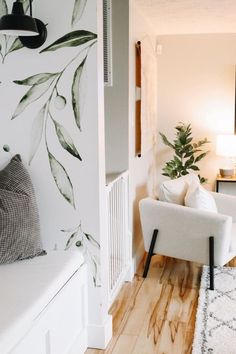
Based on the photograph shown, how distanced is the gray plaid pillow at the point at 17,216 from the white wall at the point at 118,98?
113 centimetres

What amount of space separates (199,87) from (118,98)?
1853 millimetres

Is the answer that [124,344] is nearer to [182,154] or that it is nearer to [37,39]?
[37,39]

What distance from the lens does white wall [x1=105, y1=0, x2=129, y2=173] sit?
3.15m

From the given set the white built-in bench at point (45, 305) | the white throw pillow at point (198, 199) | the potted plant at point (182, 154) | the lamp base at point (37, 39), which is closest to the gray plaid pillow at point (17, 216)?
the white built-in bench at point (45, 305)

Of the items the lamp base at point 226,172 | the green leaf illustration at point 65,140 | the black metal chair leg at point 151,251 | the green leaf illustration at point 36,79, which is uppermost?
the green leaf illustration at point 36,79

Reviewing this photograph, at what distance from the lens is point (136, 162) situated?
3713 millimetres

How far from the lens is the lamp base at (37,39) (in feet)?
7.18

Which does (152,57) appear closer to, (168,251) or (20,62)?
(168,251)

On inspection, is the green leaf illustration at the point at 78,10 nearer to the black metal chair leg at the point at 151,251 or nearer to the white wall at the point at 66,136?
the white wall at the point at 66,136

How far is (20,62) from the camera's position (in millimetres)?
2271

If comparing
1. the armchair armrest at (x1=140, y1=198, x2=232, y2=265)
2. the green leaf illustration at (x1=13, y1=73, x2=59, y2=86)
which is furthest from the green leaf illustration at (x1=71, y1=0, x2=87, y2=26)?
the armchair armrest at (x1=140, y1=198, x2=232, y2=265)

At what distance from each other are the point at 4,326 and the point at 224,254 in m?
2.05

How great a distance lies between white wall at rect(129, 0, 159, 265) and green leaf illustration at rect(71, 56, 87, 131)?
1.10 m

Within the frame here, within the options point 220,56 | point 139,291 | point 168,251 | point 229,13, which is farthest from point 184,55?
point 139,291
